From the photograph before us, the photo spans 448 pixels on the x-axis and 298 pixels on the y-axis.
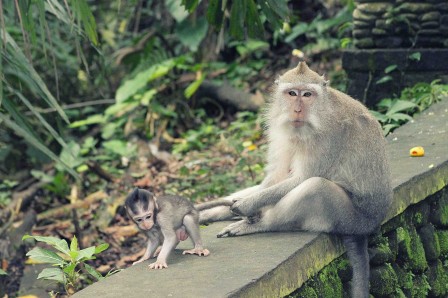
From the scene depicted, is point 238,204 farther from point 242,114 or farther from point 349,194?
point 242,114

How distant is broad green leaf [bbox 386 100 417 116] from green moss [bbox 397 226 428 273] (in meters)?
2.21

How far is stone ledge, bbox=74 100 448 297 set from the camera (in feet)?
11.6

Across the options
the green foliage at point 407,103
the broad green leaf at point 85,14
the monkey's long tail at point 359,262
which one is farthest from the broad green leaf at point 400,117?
the broad green leaf at point 85,14

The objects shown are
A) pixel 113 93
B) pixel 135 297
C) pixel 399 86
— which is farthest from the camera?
pixel 113 93

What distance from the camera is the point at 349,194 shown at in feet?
15.3

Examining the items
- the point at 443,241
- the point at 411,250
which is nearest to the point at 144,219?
the point at 411,250

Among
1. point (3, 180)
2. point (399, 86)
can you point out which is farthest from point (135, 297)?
point (3, 180)

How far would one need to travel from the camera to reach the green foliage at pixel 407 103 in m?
7.32

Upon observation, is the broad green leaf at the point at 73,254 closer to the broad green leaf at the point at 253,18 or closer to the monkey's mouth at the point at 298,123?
the monkey's mouth at the point at 298,123

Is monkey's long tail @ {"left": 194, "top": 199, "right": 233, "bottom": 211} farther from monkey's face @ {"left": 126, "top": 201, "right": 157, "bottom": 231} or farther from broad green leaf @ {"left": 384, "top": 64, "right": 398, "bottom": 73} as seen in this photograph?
broad green leaf @ {"left": 384, "top": 64, "right": 398, "bottom": 73}

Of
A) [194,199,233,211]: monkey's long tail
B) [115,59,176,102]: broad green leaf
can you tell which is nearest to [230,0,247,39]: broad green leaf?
[194,199,233,211]: monkey's long tail

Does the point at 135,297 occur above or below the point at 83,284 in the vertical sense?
above

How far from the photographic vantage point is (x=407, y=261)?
17.1ft

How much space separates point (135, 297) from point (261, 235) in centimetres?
126
